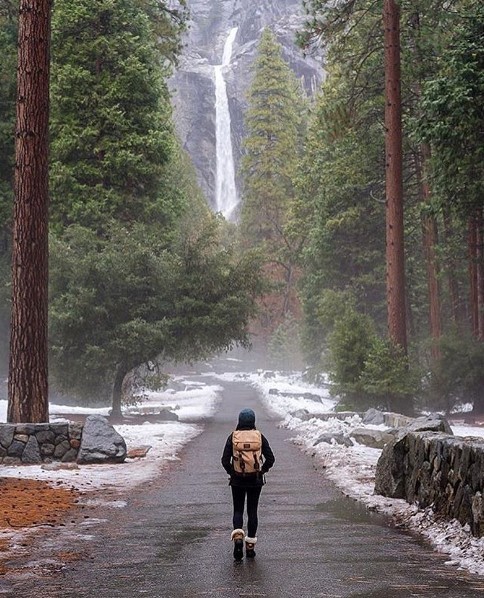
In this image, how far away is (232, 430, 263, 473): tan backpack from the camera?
283 inches

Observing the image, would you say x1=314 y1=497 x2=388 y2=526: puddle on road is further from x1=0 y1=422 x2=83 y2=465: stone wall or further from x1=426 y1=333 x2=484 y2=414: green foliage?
x1=426 y1=333 x2=484 y2=414: green foliage

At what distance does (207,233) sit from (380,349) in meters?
6.27

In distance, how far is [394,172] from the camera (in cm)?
2258

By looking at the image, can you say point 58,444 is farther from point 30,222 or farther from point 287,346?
point 287,346

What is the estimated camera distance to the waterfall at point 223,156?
92062 millimetres

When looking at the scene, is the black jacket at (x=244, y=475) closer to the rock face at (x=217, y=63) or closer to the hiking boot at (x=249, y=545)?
the hiking boot at (x=249, y=545)

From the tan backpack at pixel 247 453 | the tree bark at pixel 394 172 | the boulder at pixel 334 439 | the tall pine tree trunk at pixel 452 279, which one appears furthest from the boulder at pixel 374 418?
the tan backpack at pixel 247 453

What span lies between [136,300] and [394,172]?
831 centimetres

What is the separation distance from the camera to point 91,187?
1030 inches

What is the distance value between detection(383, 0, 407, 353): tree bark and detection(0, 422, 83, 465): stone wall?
11.5m

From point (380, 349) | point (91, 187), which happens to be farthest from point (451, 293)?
point (91, 187)

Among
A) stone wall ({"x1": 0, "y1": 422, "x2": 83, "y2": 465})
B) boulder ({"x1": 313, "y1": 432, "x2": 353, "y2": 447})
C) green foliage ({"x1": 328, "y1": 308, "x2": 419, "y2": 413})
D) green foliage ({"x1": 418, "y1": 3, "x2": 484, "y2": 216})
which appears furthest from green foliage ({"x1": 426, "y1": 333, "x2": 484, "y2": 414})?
stone wall ({"x1": 0, "y1": 422, "x2": 83, "y2": 465})

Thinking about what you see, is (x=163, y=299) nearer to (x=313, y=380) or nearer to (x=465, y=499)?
(x=465, y=499)

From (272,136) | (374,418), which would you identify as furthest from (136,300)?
(272,136)
